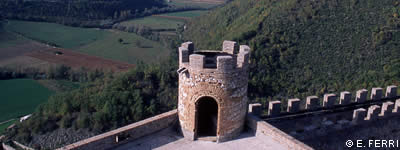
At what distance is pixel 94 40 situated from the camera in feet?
205

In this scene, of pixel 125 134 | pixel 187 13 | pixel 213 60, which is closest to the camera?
pixel 125 134

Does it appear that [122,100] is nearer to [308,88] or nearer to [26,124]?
[26,124]

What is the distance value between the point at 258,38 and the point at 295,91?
7.84 m

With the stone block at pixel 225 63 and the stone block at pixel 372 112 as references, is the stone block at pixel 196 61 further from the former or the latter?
the stone block at pixel 372 112

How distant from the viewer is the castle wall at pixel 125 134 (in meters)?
7.98

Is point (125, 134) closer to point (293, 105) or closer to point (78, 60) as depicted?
point (293, 105)

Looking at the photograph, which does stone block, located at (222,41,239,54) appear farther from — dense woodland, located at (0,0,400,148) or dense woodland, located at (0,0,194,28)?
dense woodland, located at (0,0,194,28)

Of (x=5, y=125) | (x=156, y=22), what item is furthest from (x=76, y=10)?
(x=5, y=125)

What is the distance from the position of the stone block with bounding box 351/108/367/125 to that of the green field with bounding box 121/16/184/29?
5952 cm

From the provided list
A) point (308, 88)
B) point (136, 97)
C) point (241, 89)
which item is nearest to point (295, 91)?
point (308, 88)

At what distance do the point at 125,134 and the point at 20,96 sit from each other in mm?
35860

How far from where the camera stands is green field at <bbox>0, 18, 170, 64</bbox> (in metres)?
54.8

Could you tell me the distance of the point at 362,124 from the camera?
11.7 meters

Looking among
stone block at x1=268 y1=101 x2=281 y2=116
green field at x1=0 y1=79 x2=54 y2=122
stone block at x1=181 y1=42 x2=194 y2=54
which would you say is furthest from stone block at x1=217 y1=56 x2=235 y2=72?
green field at x1=0 y1=79 x2=54 y2=122
